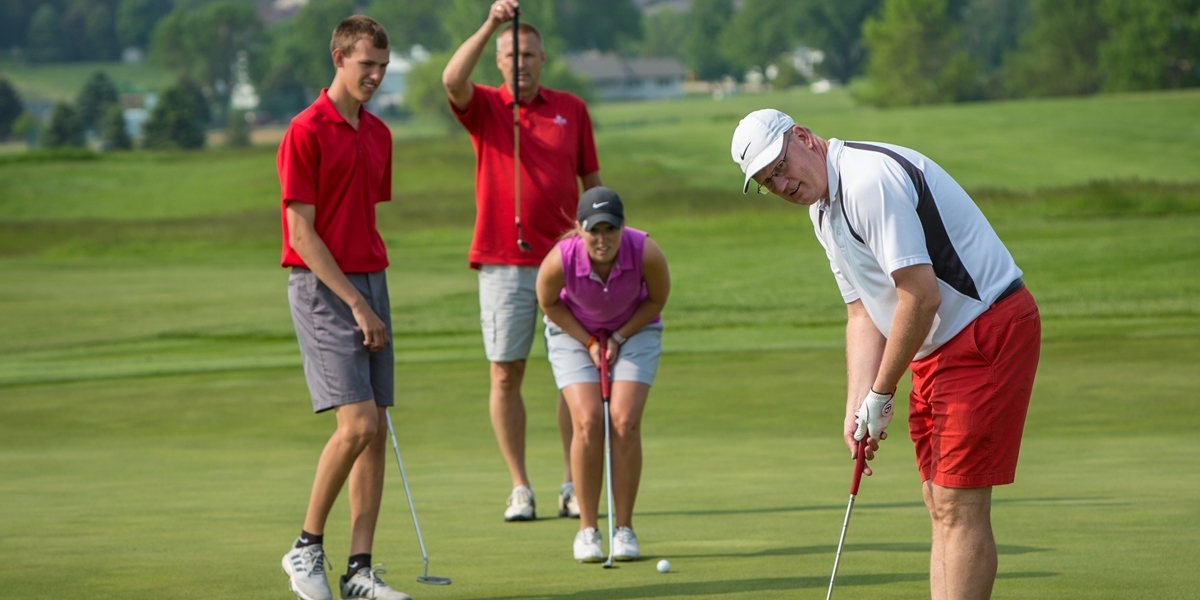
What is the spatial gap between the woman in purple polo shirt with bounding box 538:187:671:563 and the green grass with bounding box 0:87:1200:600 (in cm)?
36

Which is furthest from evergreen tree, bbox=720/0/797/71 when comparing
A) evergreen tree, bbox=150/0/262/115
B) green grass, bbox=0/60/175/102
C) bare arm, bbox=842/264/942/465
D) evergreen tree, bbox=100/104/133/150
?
bare arm, bbox=842/264/942/465

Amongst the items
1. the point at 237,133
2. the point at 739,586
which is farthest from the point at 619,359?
the point at 237,133

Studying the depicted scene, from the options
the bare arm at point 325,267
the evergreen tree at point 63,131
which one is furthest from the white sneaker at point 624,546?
the evergreen tree at point 63,131

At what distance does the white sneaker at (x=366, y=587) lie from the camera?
4770 millimetres

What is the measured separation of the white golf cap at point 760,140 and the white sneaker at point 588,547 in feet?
6.74

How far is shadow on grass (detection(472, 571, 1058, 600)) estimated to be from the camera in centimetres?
477

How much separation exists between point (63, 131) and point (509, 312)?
68.8 m

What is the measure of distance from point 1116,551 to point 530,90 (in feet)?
11.2

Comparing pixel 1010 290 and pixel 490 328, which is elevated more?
pixel 1010 290

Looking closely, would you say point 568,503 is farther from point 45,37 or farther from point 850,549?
point 45,37

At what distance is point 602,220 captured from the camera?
5.66 metres

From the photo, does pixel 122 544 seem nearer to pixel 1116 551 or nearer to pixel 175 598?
pixel 175 598

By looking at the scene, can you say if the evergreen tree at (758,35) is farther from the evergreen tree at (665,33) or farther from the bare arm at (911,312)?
the bare arm at (911,312)

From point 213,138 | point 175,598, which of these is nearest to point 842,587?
point 175,598
